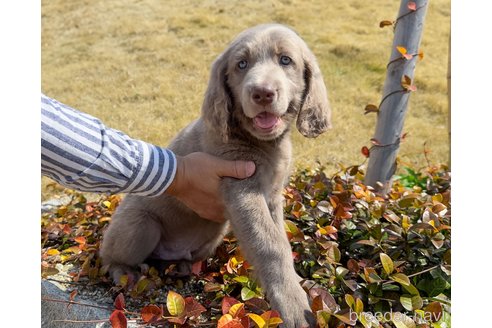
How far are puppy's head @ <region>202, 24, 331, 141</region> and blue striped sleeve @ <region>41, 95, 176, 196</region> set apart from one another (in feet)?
1.24

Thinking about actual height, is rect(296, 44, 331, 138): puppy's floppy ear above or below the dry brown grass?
above

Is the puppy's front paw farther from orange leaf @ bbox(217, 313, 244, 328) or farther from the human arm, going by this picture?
the human arm

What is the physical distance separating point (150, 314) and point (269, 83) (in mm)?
1135

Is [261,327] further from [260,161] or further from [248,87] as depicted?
[248,87]

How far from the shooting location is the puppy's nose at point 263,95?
2.30m

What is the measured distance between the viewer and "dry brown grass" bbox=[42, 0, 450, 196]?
6.93 metres

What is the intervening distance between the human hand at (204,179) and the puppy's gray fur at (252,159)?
6 cm

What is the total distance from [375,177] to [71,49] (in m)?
7.42

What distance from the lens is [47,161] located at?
2.14 meters

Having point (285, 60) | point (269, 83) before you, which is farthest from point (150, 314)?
point (285, 60)

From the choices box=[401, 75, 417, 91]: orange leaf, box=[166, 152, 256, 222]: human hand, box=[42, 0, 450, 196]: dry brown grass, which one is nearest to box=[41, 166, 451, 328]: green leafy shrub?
box=[166, 152, 256, 222]: human hand

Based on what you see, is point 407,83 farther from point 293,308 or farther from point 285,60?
point 293,308

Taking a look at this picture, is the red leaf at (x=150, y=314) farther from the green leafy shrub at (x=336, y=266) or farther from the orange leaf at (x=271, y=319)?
the orange leaf at (x=271, y=319)

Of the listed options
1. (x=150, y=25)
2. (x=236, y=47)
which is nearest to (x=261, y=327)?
(x=236, y=47)
